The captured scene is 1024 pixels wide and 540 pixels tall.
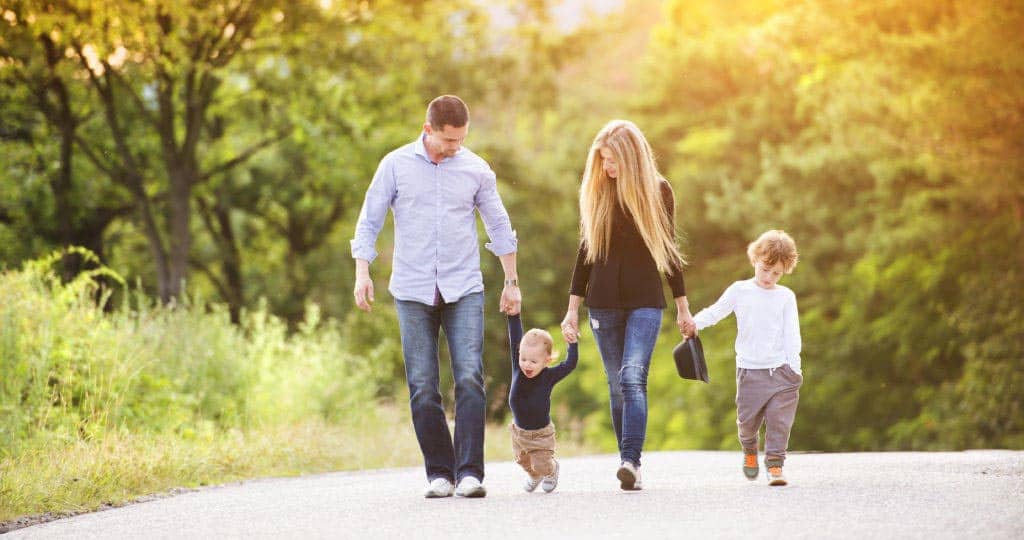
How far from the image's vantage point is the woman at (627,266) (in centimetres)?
840

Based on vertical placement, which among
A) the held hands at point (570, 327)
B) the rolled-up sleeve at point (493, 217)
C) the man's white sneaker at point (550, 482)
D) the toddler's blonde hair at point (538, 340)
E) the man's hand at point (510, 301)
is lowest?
the man's white sneaker at point (550, 482)

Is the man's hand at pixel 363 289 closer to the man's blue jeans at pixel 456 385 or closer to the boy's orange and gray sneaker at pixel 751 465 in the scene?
the man's blue jeans at pixel 456 385

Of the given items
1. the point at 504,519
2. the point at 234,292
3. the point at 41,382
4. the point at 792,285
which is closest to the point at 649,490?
the point at 504,519

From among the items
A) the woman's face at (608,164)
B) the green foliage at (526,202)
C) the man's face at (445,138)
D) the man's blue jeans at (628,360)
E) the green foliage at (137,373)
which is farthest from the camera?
the green foliage at (526,202)

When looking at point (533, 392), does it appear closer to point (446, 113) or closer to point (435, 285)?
point (435, 285)

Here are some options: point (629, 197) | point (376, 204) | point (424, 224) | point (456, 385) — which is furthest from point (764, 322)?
point (376, 204)

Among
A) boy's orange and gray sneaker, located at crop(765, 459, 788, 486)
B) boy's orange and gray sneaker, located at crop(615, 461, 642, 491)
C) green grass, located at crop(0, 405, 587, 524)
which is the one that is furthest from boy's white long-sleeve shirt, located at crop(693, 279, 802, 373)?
green grass, located at crop(0, 405, 587, 524)

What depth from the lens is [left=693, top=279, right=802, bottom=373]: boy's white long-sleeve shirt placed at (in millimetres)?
8672

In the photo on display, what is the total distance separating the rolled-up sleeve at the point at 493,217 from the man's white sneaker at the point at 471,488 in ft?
4.25

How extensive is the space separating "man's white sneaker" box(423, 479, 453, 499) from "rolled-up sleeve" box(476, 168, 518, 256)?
4.37 ft

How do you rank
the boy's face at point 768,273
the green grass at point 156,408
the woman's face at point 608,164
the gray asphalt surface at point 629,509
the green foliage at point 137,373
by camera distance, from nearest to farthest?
the gray asphalt surface at point 629,509 → the woman's face at point 608,164 → the boy's face at point 768,273 → the green grass at point 156,408 → the green foliage at point 137,373

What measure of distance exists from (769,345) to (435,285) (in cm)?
200

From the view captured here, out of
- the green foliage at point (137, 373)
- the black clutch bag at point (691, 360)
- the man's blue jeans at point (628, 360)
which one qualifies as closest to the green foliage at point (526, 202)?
the green foliage at point (137, 373)

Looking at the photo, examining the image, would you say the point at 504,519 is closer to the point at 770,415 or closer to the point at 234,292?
the point at 770,415
